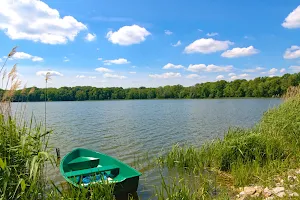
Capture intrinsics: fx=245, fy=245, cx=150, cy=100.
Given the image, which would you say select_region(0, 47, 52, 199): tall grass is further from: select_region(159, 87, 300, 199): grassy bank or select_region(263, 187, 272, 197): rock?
select_region(263, 187, 272, 197): rock

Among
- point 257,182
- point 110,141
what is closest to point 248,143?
point 257,182

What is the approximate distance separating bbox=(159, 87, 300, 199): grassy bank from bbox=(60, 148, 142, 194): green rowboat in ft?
5.05

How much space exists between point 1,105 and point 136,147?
9.12 meters

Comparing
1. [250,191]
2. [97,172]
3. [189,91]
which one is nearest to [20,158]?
[97,172]

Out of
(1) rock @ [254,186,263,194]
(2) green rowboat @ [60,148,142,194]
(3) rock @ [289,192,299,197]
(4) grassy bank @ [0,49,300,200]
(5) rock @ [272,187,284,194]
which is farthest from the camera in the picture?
(2) green rowboat @ [60,148,142,194]

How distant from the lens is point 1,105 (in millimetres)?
4449

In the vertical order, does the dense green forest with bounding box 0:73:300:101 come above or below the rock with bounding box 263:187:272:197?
above

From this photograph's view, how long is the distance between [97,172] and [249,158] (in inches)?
179

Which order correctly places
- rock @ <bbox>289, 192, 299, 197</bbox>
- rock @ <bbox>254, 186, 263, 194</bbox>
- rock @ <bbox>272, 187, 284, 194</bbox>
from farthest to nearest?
rock @ <bbox>254, 186, 263, 194</bbox> → rock @ <bbox>272, 187, 284, 194</bbox> → rock @ <bbox>289, 192, 299, 197</bbox>

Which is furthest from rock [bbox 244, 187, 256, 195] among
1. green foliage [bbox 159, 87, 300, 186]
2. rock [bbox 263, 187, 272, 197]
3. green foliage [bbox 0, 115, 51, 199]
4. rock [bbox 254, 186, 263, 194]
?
green foliage [bbox 0, 115, 51, 199]

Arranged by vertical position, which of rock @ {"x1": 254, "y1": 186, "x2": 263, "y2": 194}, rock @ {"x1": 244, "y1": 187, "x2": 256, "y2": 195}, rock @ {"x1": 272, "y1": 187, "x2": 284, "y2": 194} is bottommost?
rock @ {"x1": 244, "y1": 187, "x2": 256, "y2": 195}

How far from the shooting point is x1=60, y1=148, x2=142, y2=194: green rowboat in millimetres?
5449

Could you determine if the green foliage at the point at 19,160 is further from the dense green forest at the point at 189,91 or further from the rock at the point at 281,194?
the dense green forest at the point at 189,91

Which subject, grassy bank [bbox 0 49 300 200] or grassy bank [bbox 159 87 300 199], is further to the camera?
grassy bank [bbox 159 87 300 199]
